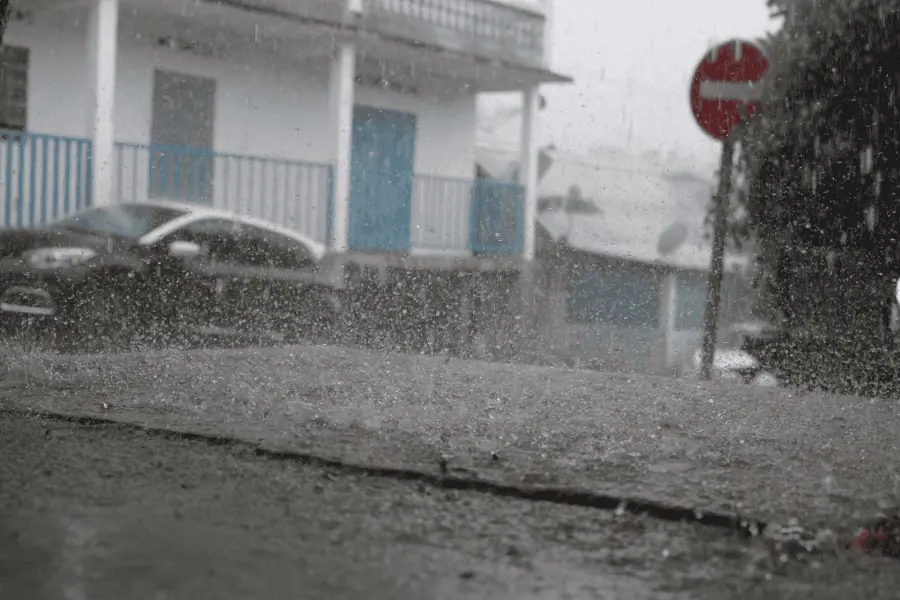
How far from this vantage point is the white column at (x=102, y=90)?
12.1 meters

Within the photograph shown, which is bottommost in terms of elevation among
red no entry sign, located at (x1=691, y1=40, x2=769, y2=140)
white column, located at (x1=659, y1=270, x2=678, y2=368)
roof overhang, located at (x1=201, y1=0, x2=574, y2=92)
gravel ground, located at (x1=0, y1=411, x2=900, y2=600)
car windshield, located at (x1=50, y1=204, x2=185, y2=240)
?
white column, located at (x1=659, y1=270, x2=678, y2=368)

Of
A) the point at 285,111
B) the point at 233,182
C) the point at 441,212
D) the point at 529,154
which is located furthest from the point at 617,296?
the point at 233,182

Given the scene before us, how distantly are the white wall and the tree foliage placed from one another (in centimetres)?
822

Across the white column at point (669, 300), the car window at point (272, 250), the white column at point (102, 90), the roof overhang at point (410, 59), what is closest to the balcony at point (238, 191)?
the white column at point (102, 90)

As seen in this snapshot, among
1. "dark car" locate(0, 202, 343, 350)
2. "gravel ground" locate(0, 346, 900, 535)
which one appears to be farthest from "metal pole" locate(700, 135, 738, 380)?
"dark car" locate(0, 202, 343, 350)

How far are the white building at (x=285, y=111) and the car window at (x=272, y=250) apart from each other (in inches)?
63.4

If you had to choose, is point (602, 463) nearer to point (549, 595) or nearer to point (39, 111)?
point (549, 595)

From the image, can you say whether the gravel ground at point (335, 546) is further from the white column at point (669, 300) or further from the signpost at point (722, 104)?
the white column at point (669, 300)

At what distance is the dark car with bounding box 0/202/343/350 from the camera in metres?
9.73

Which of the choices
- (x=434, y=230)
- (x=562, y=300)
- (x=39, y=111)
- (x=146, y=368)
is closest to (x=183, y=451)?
(x=146, y=368)

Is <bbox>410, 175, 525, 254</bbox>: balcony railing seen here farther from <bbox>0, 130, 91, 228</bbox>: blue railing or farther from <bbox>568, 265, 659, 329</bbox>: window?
<bbox>0, 130, 91, 228</bbox>: blue railing

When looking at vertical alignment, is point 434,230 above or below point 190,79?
below

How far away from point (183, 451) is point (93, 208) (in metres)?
8.47

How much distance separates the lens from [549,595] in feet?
7.11
